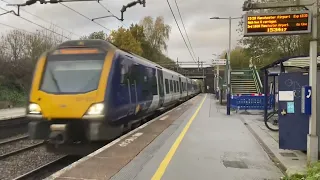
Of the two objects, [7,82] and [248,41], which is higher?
[248,41]

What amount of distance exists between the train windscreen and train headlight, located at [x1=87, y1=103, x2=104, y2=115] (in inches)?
18.8

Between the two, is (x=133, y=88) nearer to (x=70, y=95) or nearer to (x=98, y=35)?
(x=70, y=95)

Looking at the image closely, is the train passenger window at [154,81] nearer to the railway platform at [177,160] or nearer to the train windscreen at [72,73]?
the railway platform at [177,160]

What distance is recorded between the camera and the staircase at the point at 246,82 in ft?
103

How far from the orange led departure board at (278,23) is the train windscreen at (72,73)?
13.5ft

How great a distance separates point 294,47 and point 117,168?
25925mm

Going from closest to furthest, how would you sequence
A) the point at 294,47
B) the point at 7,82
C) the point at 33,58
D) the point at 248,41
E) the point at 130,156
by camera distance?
1. the point at 130,156
2. the point at 294,47
3. the point at 248,41
4. the point at 7,82
5. the point at 33,58

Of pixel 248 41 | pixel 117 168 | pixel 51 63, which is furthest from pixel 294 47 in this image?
pixel 117 168

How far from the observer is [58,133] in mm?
9062

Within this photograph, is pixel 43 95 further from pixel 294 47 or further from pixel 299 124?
pixel 294 47

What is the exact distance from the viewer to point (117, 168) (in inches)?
270

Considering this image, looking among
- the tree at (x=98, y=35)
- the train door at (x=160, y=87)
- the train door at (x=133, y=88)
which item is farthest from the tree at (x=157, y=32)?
the train door at (x=133, y=88)

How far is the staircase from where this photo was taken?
3127cm

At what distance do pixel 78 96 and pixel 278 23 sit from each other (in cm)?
517
